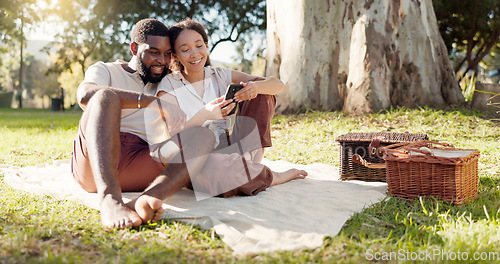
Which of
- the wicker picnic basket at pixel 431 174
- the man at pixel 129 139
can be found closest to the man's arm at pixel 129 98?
the man at pixel 129 139

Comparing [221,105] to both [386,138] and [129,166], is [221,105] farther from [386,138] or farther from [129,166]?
[386,138]

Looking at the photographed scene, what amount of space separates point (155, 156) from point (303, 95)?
4.69m

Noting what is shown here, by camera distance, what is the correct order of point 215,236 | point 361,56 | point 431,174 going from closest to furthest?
point 215,236 → point 431,174 → point 361,56

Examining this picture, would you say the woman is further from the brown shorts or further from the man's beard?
the brown shorts

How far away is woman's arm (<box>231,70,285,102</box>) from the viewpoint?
9.81 ft

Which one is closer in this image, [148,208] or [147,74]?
[148,208]

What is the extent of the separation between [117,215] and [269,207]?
2.89 ft

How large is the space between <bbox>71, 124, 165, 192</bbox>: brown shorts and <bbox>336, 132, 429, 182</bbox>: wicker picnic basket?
1532 millimetres

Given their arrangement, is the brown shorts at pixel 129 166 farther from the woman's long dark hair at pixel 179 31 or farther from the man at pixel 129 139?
the woman's long dark hair at pixel 179 31

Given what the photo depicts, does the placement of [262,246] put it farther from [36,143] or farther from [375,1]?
[375,1]

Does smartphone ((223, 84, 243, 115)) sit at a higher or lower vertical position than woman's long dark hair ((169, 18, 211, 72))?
lower

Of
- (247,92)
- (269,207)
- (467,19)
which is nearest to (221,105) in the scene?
(247,92)

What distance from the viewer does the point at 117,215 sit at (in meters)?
2.20

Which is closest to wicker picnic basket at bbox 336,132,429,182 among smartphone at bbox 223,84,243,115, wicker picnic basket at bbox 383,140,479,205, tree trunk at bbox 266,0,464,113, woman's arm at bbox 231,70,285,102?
wicker picnic basket at bbox 383,140,479,205
